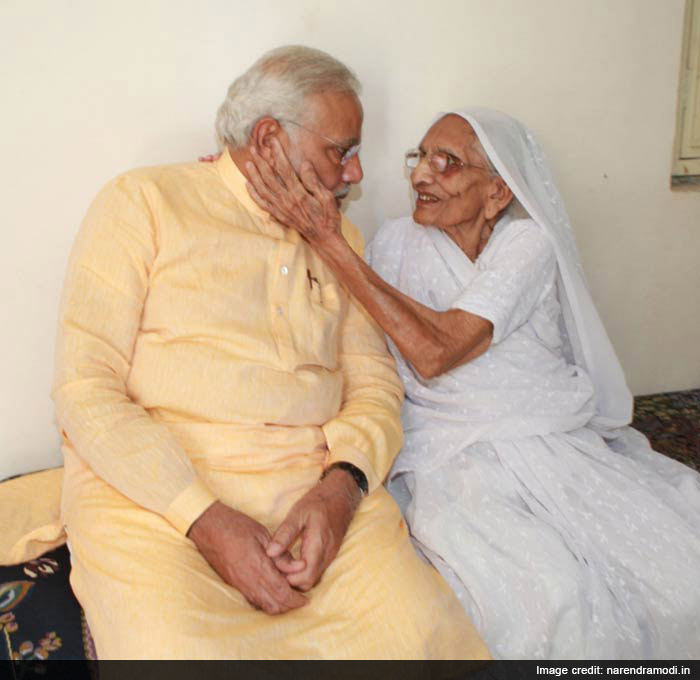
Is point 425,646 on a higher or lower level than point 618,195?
lower

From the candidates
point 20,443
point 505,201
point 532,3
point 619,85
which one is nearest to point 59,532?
point 20,443

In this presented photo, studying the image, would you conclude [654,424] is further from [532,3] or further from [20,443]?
[20,443]

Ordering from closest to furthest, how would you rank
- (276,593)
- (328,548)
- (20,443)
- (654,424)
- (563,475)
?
(276,593), (328,548), (563,475), (20,443), (654,424)

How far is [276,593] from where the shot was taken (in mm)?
1537

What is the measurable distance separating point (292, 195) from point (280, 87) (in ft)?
0.90

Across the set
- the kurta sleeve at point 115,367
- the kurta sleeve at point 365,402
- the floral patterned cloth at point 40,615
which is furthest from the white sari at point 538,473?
the floral patterned cloth at point 40,615

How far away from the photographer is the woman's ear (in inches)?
90.1

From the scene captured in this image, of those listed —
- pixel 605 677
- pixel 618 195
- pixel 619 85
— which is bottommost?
pixel 605 677

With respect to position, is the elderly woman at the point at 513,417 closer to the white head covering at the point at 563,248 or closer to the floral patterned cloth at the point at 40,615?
the white head covering at the point at 563,248

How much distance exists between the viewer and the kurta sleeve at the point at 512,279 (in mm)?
2113

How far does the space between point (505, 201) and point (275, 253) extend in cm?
78

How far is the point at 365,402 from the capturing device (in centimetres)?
205

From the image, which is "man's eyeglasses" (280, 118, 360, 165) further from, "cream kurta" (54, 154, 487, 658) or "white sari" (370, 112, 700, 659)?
"white sari" (370, 112, 700, 659)

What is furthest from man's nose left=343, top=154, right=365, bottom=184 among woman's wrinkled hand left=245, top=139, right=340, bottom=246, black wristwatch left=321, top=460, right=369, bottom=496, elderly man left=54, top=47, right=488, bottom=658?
black wristwatch left=321, top=460, right=369, bottom=496
